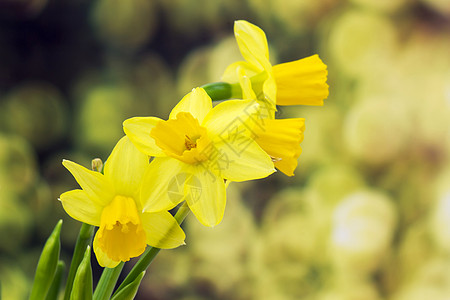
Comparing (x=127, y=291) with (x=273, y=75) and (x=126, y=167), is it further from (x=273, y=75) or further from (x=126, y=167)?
(x=273, y=75)

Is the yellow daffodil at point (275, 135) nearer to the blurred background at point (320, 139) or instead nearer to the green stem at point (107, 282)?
the green stem at point (107, 282)

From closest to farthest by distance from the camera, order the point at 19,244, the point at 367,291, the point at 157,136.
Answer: the point at 157,136
the point at 19,244
the point at 367,291

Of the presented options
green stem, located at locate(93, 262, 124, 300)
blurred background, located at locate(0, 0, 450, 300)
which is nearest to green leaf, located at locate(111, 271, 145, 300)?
green stem, located at locate(93, 262, 124, 300)

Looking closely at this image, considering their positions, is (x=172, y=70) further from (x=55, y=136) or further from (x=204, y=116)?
(x=204, y=116)

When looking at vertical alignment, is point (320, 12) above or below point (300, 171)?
above

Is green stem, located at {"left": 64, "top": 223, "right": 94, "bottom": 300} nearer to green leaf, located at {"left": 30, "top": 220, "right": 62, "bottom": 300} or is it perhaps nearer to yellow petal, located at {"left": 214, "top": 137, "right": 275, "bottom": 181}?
green leaf, located at {"left": 30, "top": 220, "right": 62, "bottom": 300}

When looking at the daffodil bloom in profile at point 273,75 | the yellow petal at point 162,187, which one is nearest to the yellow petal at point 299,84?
the daffodil bloom in profile at point 273,75

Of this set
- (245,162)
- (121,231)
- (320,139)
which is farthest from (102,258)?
(320,139)

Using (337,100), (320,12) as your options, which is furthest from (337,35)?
(337,100)
